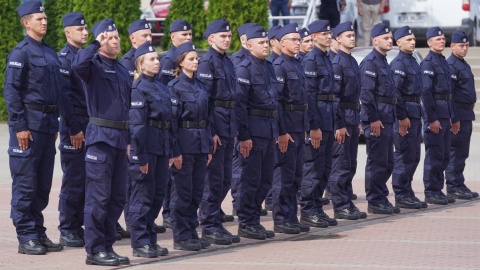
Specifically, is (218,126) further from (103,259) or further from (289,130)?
(103,259)

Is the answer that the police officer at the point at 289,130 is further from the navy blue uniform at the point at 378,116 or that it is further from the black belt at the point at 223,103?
the navy blue uniform at the point at 378,116

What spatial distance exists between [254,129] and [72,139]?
6.21ft

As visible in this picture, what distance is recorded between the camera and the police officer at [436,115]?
53.2 ft

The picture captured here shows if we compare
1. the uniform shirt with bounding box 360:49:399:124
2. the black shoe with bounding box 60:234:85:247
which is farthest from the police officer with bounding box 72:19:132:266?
the uniform shirt with bounding box 360:49:399:124

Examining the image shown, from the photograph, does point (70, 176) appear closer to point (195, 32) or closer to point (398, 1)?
point (195, 32)

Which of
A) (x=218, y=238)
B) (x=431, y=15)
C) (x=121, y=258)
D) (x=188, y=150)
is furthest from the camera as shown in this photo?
(x=431, y=15)

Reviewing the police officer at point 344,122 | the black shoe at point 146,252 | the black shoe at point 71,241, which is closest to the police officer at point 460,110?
the police officer at point 344,122

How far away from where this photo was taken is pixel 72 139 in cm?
1216

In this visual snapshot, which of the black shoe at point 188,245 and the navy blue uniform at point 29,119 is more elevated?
the navy blue uniform at point 29,119

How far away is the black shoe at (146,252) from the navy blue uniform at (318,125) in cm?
295

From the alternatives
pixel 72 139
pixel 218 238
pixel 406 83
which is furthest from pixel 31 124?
pixel 406 83

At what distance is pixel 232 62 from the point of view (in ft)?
44.6

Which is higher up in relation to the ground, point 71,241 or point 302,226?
point 71,241

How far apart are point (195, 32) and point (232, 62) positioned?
519 inches
